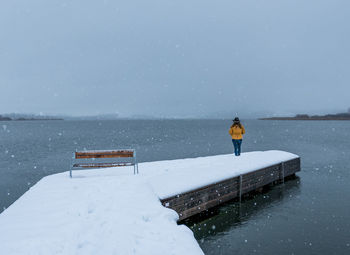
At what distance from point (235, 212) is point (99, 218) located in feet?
23.7

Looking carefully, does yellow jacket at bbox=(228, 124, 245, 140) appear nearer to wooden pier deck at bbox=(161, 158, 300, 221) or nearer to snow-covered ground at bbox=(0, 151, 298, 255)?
wooden pier deck at bbox=(161, 158, 300, 221)

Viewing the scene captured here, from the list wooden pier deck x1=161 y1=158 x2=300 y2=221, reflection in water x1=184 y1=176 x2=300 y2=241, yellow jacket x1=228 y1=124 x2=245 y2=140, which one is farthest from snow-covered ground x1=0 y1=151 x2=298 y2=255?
yellow jacket x1=228 y1=124 x2=245 y2=140

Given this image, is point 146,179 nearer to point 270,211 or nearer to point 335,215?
point 270,211

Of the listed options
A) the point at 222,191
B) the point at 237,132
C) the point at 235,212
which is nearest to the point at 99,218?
the point at 222,191

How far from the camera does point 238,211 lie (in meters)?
11.1

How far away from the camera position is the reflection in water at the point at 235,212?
30.7 ft

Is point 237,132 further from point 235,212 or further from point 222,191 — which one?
point 235,212

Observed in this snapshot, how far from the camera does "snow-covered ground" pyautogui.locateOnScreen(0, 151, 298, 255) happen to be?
4.50 meters

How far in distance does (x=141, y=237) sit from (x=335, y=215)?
31.9ft

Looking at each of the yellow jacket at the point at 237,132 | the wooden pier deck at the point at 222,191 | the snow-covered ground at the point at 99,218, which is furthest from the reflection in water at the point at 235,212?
the yellow jacket at the point at 237,132

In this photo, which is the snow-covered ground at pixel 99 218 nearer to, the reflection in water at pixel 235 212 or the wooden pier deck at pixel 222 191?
the wooden pier deck at pixel 222 191

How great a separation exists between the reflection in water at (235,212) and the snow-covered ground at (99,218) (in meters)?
1.63

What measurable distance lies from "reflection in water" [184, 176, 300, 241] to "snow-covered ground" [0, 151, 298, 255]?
163 centimetres

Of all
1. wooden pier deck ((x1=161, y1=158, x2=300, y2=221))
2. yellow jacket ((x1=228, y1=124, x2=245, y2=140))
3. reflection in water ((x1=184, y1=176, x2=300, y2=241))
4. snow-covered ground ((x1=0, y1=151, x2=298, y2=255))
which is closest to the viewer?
snow-covered ground ((x1=0, y1=151, x2=298, y2=255))
